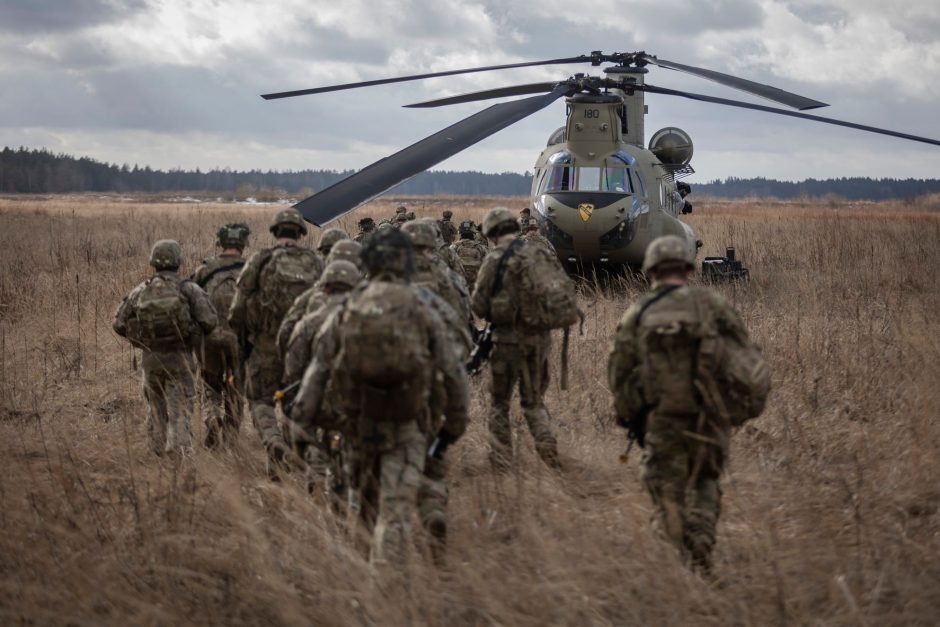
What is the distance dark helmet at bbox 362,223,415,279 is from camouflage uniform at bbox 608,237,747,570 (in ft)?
3.45

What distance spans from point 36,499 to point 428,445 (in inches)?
101

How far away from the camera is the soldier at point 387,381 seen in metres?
3.87

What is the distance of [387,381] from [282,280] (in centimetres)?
268

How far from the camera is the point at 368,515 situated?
4.33 meters

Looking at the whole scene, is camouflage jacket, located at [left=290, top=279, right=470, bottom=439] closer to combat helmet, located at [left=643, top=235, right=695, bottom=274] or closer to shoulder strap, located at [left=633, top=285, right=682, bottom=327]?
shoulder strap, located at [left=633, top=285, right=682, bottom=327]

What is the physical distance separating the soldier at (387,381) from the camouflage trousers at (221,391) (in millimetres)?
2804

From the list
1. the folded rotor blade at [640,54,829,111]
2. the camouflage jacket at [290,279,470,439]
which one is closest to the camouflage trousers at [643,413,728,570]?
the camouflage jacket at [290,279,470,439]

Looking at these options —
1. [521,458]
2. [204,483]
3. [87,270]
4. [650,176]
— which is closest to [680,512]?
[521,458]

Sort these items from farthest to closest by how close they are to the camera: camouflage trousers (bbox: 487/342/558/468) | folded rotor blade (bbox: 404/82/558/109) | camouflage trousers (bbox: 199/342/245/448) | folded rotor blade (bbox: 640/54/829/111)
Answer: folded rotor blade (bbox: 404/82/558/109) → folded rotor blade (bbox: 640/54/829/111) → camouflage trousers (bbox: 199/342/245/448) → camouflage trousers (bbox: 487/342/558/468)

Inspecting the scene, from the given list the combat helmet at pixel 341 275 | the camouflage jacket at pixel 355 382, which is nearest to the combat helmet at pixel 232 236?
the combat helmet at pixel 341 275

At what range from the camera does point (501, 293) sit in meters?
6.54

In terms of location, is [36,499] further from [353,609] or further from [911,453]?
[911,453]

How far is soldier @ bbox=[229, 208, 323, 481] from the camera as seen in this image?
638 cm

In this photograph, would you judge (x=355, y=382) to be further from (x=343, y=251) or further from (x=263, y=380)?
(x=263, y=380)
